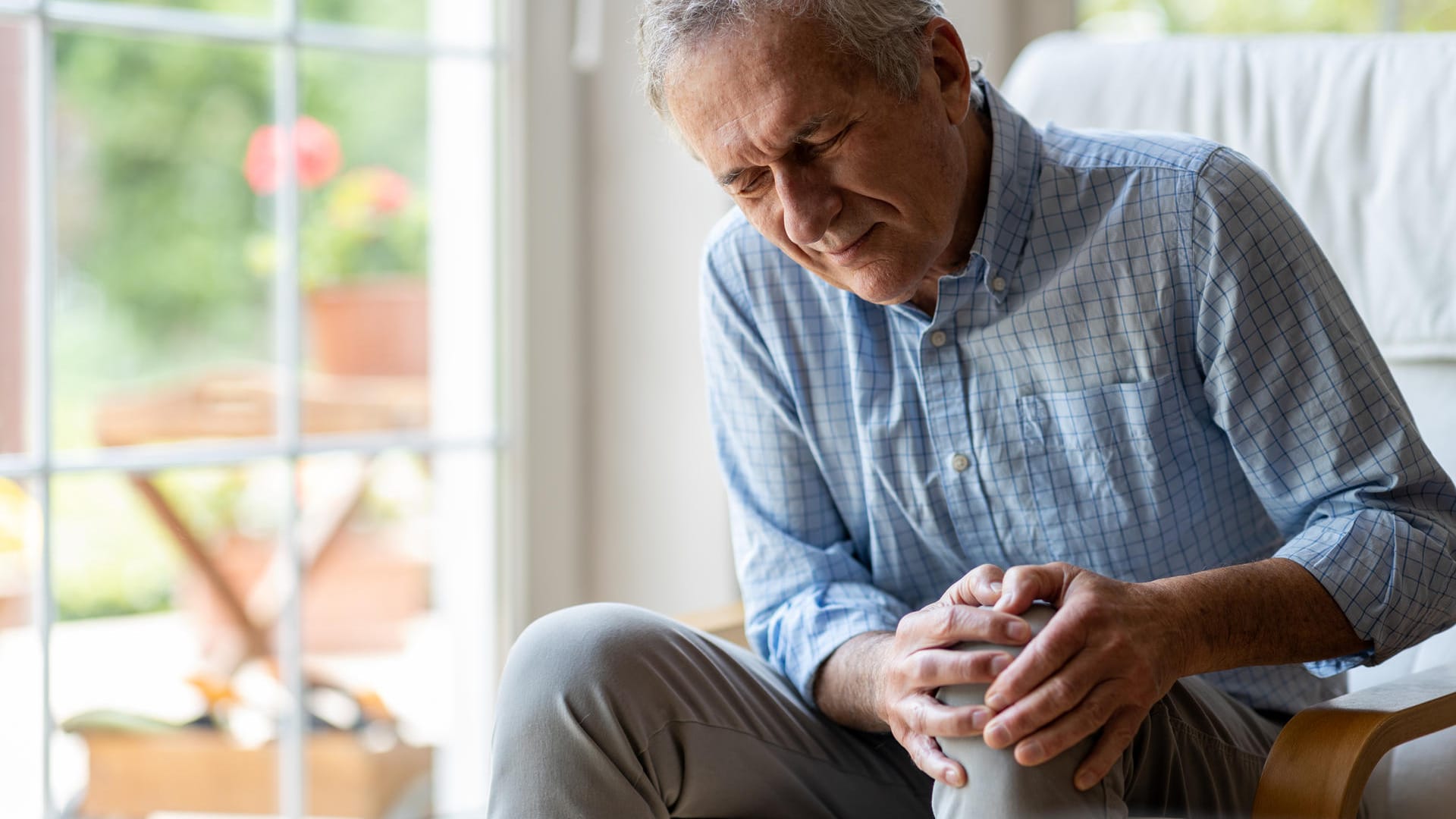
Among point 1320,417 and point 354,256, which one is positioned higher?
point 354,256

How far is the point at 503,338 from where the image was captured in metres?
2.08

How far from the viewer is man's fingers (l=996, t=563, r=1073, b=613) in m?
1.01

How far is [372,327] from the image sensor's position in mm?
2160

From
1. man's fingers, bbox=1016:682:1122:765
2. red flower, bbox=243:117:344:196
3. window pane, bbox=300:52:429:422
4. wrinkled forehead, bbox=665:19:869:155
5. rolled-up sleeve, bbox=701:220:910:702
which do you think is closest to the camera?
man's fingers, bbox=1016:682:1122:765

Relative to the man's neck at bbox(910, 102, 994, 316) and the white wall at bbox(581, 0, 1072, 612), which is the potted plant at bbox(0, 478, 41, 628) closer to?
the white wall at bbox(581, 0, 1072, 612)

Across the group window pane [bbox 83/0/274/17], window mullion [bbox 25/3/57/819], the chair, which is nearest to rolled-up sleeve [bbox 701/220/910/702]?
the chair

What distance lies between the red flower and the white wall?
0.41 meters

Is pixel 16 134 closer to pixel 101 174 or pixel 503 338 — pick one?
pixel 101 174

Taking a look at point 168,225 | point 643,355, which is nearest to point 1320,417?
point 643,355

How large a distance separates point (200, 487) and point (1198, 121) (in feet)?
4.93

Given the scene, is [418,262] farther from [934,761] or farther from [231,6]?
[934,761]

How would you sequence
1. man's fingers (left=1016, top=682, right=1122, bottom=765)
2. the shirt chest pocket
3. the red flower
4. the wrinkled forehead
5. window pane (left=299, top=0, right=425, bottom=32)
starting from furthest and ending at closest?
window pane (left=299, top=0, right=425, bottom=32)
the red flower
the shirt chest pocket
the wrinkled forehead
man's fingers (left=1016, top=682, right=1122, bottom=765)

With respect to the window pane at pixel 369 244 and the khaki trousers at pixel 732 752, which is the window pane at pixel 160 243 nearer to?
the window pane at pixel 369 244

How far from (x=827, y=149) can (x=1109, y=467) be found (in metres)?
0.41
